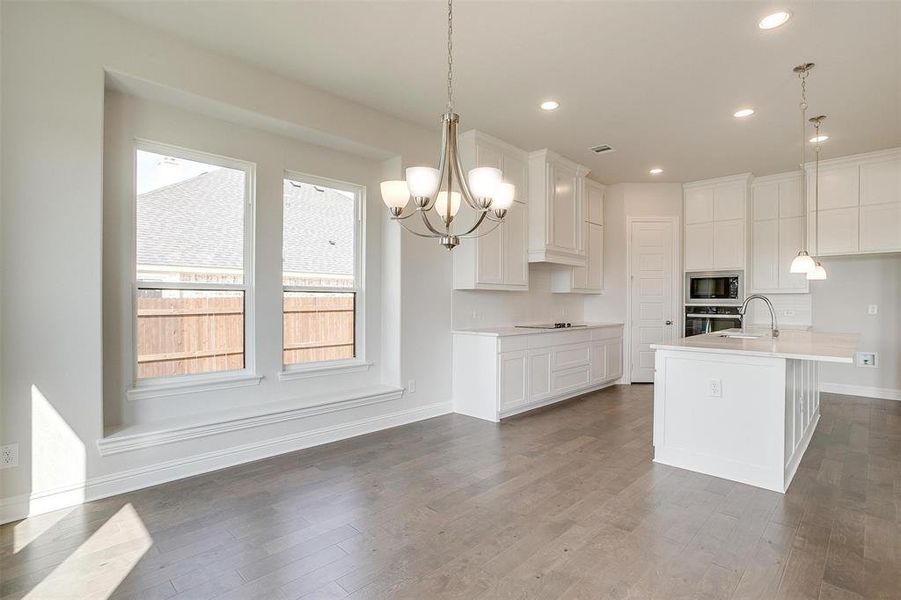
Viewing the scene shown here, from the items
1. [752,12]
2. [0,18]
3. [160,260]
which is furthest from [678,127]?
[0,18]

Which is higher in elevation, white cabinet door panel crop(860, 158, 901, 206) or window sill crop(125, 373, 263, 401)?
white cabinet door panel crop(860, 158, 901, 206)

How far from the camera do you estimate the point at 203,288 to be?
3.39 meters

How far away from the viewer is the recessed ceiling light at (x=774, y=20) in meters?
2.71

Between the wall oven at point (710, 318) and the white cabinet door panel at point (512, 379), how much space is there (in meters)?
3.03

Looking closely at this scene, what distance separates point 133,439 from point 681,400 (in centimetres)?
368

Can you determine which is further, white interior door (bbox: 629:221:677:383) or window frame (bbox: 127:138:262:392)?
white interior door (bbox: 629:221:677:383)

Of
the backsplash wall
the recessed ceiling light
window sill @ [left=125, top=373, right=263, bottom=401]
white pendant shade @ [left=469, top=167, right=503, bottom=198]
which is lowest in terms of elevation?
window sill @ [left=125, top=373, right=263, bottom=401]

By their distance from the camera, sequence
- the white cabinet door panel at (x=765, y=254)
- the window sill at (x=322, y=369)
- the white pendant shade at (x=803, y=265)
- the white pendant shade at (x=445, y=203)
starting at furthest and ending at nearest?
the white cabinet door panel at (x=765, y=254), the window sill at (x=322, y=369), the white pendant shade at (x=803, y=265), the white pendant shade at (x=445, y=203)

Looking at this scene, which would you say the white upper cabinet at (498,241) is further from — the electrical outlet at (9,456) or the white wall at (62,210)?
the electrical outlet at (9,456)

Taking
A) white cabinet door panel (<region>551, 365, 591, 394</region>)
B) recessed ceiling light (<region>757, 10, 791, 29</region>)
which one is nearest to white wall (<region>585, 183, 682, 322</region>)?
white cabinet door panel (<region>551, 365, 591, 394</region>)

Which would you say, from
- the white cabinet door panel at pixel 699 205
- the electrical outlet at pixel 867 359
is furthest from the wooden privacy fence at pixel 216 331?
the electrical outlet at pixel 867 359

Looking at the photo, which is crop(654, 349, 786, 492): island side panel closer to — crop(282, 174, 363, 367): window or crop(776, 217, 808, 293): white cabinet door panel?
crop(282, 174, 363, 367): window

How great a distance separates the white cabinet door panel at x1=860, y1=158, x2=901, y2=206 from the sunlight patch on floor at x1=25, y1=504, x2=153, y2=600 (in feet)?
23.3

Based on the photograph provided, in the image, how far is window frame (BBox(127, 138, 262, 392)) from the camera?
310 cm
